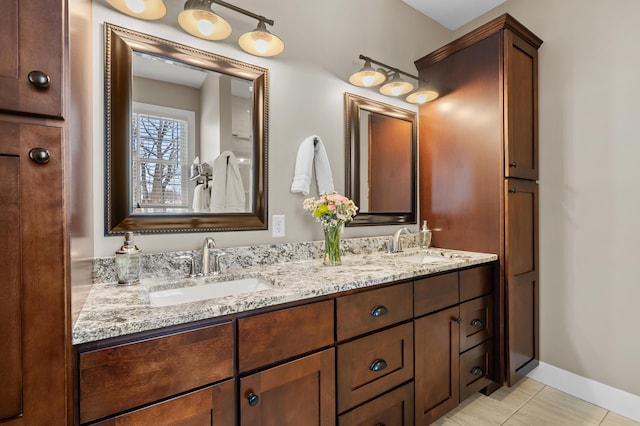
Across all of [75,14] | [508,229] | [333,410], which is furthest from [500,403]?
[75,14]

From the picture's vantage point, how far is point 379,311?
52.9 inches

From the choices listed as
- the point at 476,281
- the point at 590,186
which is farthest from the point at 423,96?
the point at 476,281

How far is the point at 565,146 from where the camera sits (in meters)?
2.04

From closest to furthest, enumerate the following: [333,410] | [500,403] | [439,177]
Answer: [333,410], [500,403], [439,177]

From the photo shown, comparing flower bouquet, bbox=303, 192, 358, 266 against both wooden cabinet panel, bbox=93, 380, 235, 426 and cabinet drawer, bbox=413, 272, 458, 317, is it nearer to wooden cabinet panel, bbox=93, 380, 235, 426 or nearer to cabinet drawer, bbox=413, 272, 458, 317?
cabinet drawer, bbox=413, 272, 458, 317

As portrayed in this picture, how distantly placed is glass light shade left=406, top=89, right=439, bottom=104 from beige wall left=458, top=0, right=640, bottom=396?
74cm

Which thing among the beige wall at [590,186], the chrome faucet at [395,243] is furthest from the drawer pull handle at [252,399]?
the beige wall at [590,186]

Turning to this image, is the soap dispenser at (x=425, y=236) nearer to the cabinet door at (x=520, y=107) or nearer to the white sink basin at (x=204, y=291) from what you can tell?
the cabinet door at (x=520, y=107)

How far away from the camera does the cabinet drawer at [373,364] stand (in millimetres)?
1237

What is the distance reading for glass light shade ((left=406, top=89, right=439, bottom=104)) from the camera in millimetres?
2240

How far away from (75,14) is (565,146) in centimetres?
262

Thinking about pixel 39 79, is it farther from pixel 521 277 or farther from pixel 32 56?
pixel 521 277

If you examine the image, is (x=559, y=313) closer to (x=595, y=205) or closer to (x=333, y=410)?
(x=595, y=205)

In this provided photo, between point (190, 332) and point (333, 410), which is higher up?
point (190, 332)
